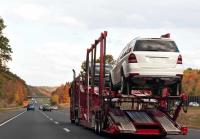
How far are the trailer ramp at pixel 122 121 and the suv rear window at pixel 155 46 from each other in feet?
8.03

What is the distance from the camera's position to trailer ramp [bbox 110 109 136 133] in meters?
16.8

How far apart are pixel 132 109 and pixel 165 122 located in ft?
5.51

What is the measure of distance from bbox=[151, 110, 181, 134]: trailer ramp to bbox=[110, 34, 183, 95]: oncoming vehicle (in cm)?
131

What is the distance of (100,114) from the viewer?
1912 cm

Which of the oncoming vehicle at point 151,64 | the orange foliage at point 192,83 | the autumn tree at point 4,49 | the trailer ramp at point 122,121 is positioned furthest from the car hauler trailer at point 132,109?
the orange foliage at point 192,83

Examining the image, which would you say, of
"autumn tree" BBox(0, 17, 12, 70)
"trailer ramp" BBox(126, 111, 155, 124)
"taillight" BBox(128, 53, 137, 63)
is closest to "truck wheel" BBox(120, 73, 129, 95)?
"taillight" BBox(128, 53, 137, 63)

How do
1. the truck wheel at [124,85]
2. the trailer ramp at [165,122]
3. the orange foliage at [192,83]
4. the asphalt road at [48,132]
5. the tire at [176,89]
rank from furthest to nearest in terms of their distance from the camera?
the orange foliage at [192,83]
the asphalt road at [48,132]
the tire at [176,89]
the trailer ramp at [165,122]
the truck wheel at [124,85]

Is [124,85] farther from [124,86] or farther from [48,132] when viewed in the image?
[48,132]

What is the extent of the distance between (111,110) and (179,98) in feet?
7.85

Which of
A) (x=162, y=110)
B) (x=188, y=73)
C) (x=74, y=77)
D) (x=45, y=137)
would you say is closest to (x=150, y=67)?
(x=162, y=110)

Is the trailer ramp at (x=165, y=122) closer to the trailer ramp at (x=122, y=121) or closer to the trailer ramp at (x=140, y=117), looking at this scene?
the trailer ramp at (x=140, y=117)

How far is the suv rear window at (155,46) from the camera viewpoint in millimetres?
16734

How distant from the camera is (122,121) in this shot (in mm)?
17391

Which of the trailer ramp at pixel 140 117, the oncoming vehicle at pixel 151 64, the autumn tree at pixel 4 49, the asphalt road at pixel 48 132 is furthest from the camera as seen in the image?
the autumn tree at pixel 4 49
